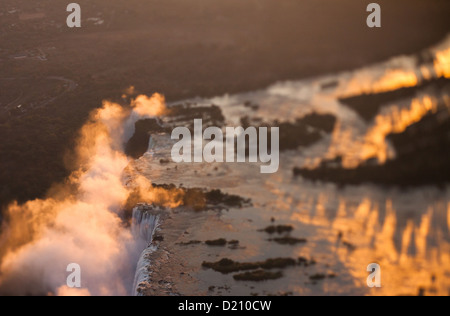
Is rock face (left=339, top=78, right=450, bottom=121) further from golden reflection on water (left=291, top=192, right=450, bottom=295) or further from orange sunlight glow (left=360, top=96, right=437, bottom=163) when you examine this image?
golden reflection on water (left=291, top=192, right=450, bottom=295)

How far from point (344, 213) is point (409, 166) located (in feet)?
19.0

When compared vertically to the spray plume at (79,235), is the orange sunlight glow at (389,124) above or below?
above

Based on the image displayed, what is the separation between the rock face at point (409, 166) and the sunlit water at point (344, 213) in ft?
2.54

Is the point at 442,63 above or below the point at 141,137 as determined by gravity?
above

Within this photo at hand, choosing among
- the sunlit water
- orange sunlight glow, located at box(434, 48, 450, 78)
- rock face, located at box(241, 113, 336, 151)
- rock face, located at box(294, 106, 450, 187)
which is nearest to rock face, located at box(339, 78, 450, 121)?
the sunlit water

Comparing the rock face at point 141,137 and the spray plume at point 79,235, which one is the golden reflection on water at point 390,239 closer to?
the spray plume at point 79,235

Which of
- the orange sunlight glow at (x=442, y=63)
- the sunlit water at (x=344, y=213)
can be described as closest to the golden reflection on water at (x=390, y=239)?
the sunlit water at (x=344, y=213)

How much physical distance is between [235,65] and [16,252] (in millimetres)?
42973

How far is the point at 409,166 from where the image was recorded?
40562 millimetres

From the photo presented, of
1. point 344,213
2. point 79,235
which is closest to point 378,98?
point 344,213

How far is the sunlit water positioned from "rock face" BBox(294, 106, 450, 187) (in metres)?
0.77

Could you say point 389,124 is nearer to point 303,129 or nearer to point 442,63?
point 303,129

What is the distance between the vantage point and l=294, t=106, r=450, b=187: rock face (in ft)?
132

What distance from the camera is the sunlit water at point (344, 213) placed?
3372cm
